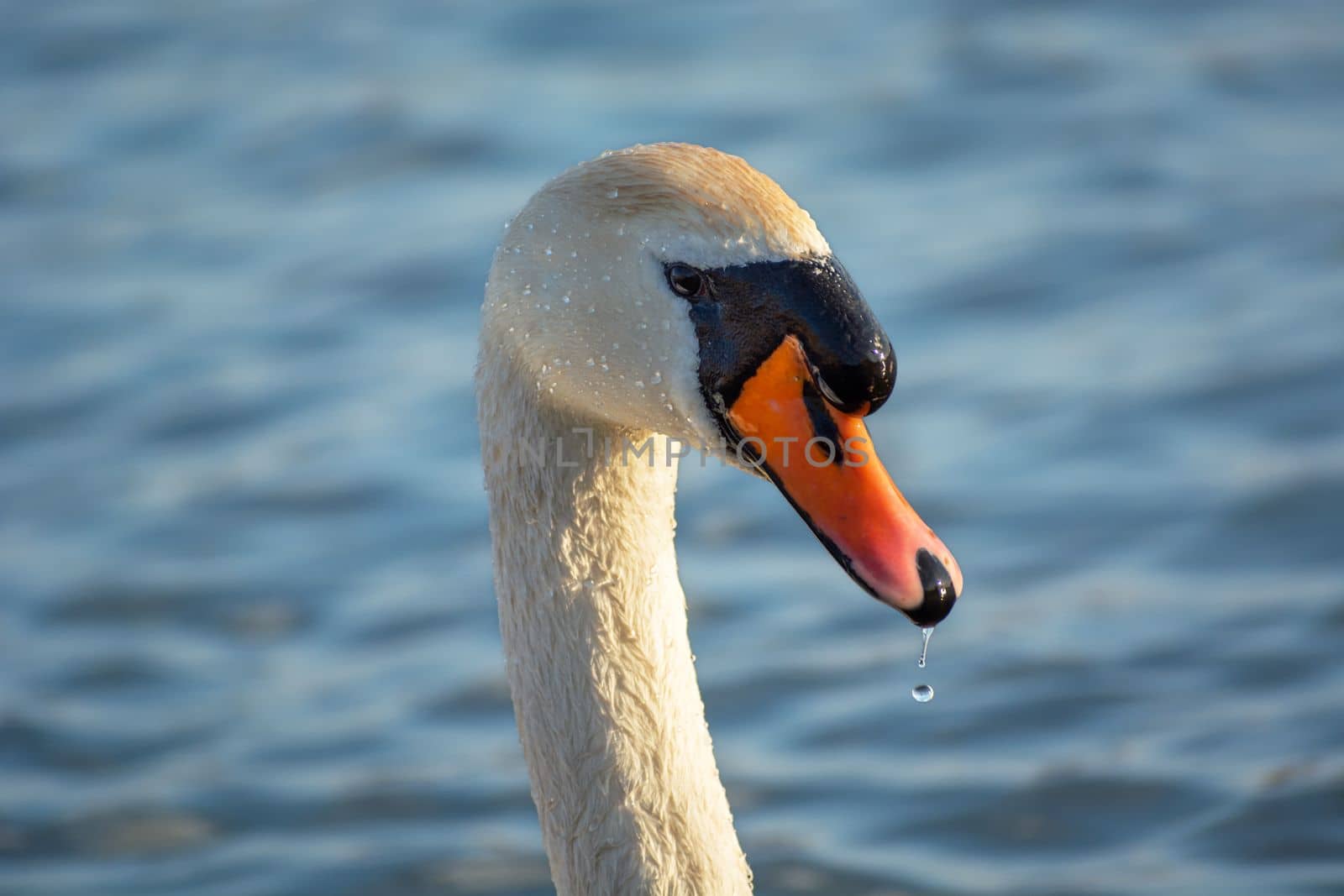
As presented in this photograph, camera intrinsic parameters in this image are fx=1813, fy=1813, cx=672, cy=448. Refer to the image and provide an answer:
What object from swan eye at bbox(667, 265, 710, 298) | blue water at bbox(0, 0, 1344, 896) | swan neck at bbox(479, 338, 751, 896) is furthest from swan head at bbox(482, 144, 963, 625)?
blue water at bbox(0, 0, 1344, 896)

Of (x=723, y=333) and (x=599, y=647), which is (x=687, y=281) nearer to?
(x=723, y=333)

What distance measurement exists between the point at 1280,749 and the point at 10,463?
5.80 meters

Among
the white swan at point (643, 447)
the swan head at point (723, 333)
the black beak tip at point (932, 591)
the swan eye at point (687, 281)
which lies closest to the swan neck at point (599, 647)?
the white swan at point (643, 447)

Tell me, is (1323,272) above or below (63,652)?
above

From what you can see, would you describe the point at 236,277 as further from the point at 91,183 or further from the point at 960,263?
the point at 960,263

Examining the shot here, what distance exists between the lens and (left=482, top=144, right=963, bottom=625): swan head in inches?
127

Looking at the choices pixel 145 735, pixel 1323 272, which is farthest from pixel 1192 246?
pixel 145 735

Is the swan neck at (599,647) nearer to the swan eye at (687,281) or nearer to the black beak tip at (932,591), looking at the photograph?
the swan eye at (687,281)

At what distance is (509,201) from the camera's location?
10422 mm

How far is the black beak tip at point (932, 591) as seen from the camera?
10.6 ft

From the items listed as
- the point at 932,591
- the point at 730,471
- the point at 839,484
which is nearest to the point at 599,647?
the point at 839,484

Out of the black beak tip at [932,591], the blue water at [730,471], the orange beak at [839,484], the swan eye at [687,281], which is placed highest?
the blue water at [730,471]

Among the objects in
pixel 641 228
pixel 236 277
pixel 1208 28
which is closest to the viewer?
pixel 641 228

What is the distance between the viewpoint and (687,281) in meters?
3.35
